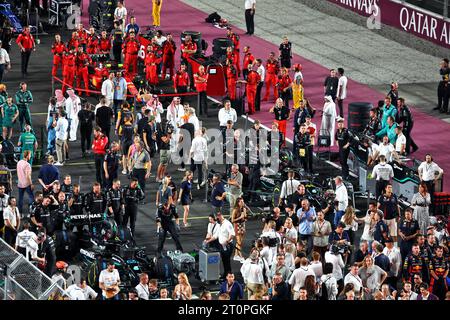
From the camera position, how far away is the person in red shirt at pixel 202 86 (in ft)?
139

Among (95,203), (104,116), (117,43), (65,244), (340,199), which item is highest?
(340,199)

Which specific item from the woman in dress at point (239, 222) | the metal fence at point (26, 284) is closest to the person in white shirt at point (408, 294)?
the woman in dress at point (239, 222)

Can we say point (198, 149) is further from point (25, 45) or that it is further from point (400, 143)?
point (25, 45)

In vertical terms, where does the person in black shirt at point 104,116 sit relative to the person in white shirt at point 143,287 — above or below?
below

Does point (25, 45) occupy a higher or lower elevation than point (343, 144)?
lower

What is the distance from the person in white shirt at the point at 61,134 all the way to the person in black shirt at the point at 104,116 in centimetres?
111

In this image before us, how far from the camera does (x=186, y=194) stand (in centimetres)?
3353

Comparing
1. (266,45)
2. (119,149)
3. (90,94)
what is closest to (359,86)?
(266,45)

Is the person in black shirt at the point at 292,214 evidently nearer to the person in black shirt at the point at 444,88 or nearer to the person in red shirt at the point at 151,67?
→ the person in black shirt at the point at 444,88

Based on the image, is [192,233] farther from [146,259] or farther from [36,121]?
[36,121]

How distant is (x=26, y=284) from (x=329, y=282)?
238 inches

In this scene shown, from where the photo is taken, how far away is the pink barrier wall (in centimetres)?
4914

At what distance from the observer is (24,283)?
25969 millimetres

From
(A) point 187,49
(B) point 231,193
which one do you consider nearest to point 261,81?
(A) point 187,49
